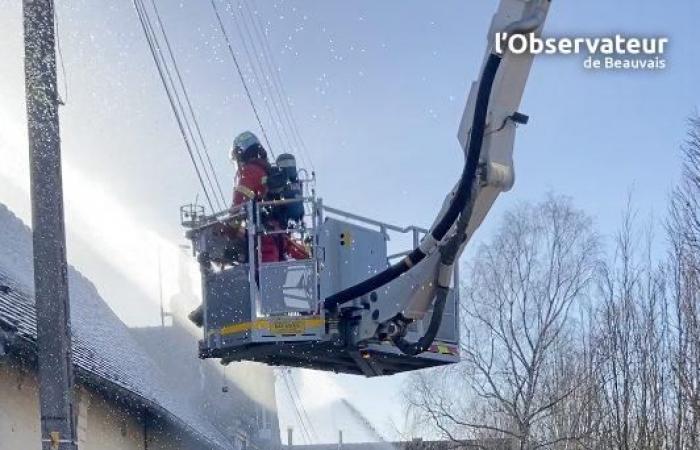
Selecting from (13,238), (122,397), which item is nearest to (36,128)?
(122,397)

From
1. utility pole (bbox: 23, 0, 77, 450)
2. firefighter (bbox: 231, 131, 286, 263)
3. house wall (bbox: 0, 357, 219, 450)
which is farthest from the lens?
house wall (bbox: 0, 357, 219, 450)

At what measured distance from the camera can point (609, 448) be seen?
2011 cm

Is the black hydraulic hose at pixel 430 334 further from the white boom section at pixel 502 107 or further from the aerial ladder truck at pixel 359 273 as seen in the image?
the white boom section at pixel 502 107

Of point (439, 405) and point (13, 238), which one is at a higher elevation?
point (13, 238)

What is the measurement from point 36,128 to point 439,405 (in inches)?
816

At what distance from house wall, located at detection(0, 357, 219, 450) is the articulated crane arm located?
178 inches

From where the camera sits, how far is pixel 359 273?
8.62 meters

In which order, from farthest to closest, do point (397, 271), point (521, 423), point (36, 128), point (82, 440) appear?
1. point (521, 423)
2. point (82, 440)
3. point (397, 271)
4. point (36, 128)

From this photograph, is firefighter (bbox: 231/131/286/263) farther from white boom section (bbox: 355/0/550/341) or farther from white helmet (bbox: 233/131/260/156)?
white boom section (bbox: 355/0/550/341)

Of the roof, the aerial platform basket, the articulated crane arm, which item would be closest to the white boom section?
the articulated crane arm

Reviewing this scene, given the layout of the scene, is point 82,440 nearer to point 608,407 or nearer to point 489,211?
point 489,211

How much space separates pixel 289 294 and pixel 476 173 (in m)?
1.97

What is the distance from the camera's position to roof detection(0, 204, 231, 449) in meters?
10.9

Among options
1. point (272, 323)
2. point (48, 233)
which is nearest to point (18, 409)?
point (272, 323)
